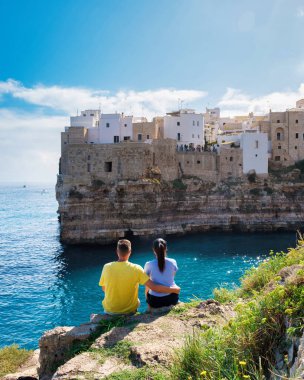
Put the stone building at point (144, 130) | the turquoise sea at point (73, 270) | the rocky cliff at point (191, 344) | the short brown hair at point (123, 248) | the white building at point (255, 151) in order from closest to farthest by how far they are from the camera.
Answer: the rocky cliff at point (191, 344) → the short brown hair at point (123, 248) → the turquoise sea at point (73, 270) → the white building at point (255, 151) → the stone building at point (144, 130)

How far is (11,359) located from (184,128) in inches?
1387

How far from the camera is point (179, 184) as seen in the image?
39031 mm

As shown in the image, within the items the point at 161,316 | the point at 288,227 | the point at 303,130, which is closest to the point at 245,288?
the point at 161,316

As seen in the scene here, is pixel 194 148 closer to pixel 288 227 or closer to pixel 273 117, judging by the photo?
pixel 273 117

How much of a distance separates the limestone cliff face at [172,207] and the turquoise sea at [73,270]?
1.79m

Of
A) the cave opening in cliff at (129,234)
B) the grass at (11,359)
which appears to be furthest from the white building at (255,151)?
the grass at (11,359)

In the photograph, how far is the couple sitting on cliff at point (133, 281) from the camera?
612cm

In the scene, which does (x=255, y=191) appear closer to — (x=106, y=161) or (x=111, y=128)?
(x=106, y=161)

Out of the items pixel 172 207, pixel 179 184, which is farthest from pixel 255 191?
pixel 172 207

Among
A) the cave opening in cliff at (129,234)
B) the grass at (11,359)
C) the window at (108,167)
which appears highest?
the window at (108,167)

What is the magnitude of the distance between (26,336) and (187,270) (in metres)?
12.7

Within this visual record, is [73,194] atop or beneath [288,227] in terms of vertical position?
atop

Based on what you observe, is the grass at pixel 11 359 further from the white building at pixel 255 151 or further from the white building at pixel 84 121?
the white building at pixel 84 121

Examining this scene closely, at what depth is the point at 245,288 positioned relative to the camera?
8.09m
